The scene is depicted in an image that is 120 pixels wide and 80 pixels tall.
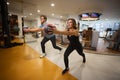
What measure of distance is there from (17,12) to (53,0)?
141 inches

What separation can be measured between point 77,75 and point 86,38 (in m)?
3.22

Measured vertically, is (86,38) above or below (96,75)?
above

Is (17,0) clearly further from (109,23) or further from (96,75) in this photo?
(109,23)

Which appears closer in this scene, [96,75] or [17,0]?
A: [96,75]

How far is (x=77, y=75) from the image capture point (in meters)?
2.02

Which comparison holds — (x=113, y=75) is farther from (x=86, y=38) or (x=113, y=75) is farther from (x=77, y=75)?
(x=86, y=38)

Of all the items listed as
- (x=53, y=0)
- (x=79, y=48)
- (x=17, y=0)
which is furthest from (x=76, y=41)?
(x=17, y=0)

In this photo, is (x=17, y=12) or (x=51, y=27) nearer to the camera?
(x=51, y=27)

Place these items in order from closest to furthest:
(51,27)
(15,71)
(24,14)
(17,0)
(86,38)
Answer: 1. (51,27)
2. (15,71)
3. (86,38)
4. (17,0)
5. (24,14)

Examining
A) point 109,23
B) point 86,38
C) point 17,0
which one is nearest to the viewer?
point 86,38

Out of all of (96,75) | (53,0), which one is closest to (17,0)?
(53,0)

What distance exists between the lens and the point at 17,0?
17.5ft

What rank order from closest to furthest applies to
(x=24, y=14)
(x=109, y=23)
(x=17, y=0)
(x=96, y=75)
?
(x=96, y=75)
(x=17, y=0)
(x=24, y=14)
(x=109, y=23)

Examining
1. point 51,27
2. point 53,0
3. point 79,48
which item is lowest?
point 79,48
